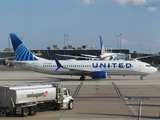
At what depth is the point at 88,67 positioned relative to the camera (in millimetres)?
52156

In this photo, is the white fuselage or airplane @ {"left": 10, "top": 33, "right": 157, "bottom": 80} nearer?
airplane @ {"left": 10, "top": 33, "right": 157, "bottom": 80}

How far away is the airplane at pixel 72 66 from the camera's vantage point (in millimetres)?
50378

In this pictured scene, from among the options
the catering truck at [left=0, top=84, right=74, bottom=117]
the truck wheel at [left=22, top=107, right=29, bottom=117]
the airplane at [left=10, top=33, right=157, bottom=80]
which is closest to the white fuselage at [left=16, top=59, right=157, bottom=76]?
the airplane at [left=10, top=33, right=157, bottom=80]

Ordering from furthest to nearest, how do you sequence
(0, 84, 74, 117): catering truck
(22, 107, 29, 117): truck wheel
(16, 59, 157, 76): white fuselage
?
1. (16, 59, 157, 76): white fuselage
2. (22, 107, 29, 117): truck wheel
3. (0, 84, 74, 117): catering truck

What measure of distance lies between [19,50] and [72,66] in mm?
8921

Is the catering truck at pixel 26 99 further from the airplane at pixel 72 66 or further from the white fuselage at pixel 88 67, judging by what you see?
the white fuselage at pixel 88 67

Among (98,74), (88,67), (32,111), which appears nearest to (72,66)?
(88,67)

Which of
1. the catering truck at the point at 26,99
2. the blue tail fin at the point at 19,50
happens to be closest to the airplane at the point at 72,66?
the blue tail fin at the point at 19,50

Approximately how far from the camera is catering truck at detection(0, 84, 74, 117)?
58.8 feet

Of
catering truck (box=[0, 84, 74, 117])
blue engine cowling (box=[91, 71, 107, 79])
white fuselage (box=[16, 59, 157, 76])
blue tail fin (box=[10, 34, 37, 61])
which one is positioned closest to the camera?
catering truck (box=[0, 84, 74, 117])

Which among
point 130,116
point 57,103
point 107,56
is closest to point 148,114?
point 130,116

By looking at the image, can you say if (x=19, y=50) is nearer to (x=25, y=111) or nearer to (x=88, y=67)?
(x=88, y=67)

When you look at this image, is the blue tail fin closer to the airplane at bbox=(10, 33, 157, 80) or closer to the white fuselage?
the airplane at bbox=(10, 33, 157, 80)

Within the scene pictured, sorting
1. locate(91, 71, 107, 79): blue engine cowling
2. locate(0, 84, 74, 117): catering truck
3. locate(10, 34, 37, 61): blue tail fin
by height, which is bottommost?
locate(91, 71, 107, 79): blue engine cowling
